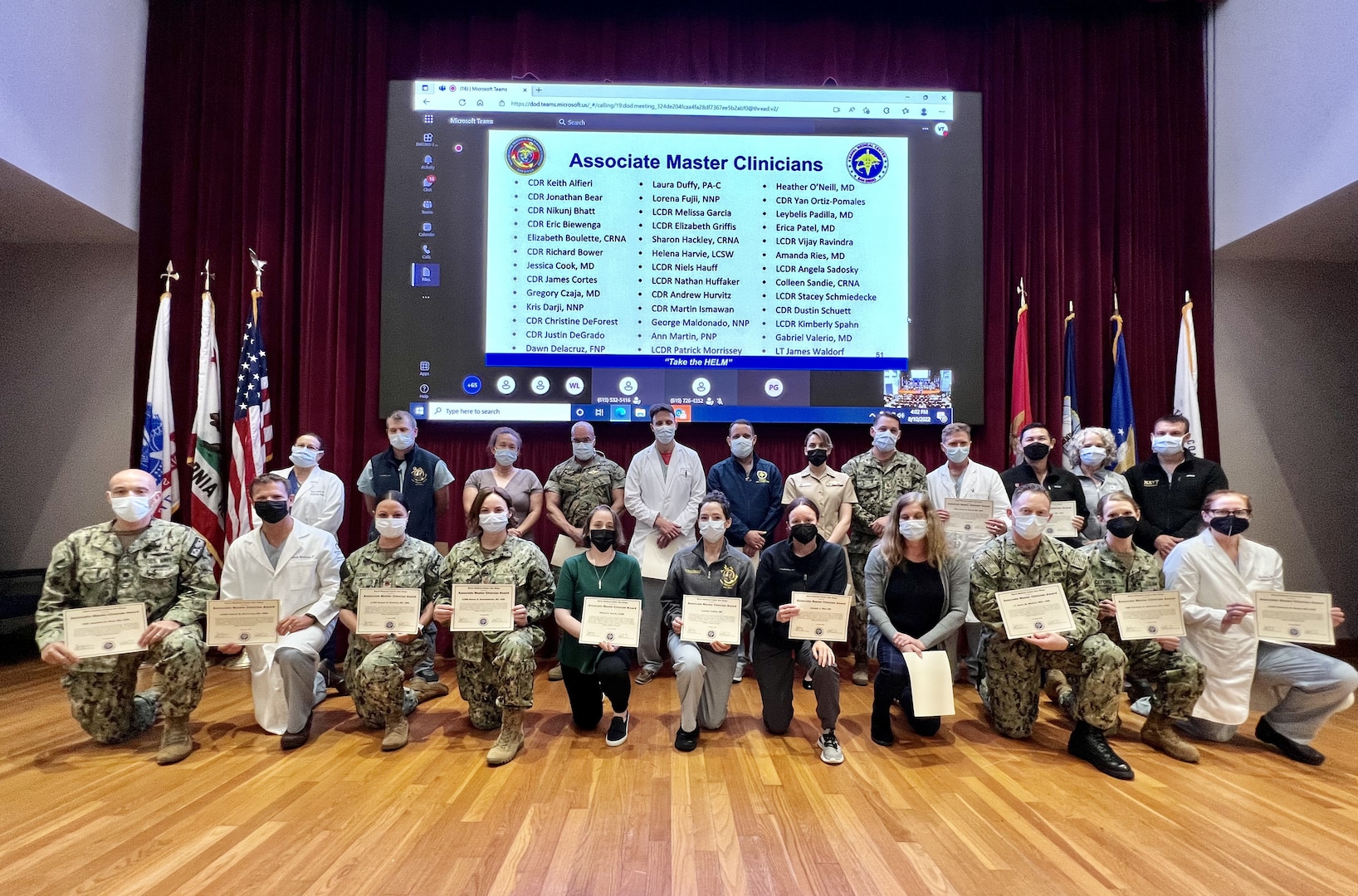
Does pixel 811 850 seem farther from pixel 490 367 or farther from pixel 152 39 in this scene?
pixel 152 39

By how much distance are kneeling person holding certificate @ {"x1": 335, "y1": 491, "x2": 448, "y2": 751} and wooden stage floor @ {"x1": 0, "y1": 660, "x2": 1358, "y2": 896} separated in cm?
20

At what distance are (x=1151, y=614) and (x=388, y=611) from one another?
371 centimetres

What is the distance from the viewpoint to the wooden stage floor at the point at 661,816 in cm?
218

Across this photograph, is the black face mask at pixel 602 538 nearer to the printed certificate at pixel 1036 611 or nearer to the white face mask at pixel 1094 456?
the printed certificate at pixel 1036 611

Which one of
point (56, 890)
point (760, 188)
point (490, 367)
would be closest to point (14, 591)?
point (490, 367)

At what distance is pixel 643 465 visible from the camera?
15.7 feet

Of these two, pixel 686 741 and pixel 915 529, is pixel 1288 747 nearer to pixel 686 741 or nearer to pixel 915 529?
pixel 915 529

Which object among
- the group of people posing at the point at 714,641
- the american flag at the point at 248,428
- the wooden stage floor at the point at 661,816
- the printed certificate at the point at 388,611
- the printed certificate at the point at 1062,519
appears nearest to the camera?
the wooden stage floor at the point at 661,816

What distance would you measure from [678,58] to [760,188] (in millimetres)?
1442

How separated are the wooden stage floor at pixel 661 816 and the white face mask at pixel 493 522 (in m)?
1.05

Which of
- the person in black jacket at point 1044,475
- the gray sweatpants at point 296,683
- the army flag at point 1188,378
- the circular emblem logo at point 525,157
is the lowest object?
the gray sweatpants at point 296,683

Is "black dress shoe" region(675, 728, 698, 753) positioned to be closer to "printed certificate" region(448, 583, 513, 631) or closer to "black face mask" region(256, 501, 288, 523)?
"printed certificate" region(448, 583, 513, 631)

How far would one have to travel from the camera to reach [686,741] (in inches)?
128

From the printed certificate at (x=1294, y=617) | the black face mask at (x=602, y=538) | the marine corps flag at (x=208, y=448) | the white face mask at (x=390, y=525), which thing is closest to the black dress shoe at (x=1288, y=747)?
the printed certificate at (x=1294, y=617)
